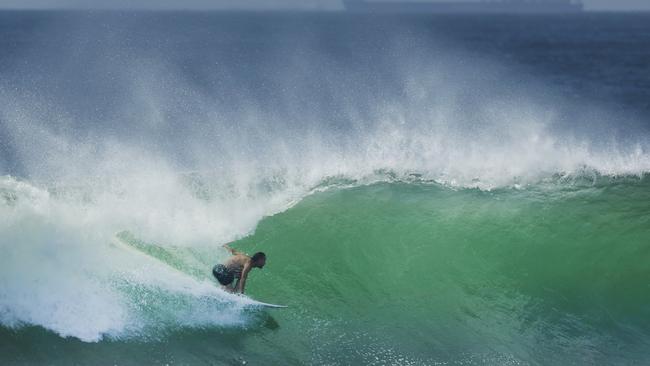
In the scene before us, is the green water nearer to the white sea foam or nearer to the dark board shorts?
the white sea foam

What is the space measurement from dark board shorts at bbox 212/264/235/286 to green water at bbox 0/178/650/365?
1.85 feet

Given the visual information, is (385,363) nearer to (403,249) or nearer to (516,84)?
(403,249)

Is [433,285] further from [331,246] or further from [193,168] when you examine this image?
[193,168]

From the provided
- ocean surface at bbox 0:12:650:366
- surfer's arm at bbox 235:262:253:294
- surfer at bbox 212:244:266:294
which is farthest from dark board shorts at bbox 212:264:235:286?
ocean surface at bbox 0:12:650:366

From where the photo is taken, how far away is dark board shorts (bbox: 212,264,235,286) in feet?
32.4

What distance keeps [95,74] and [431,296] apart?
95.3ft

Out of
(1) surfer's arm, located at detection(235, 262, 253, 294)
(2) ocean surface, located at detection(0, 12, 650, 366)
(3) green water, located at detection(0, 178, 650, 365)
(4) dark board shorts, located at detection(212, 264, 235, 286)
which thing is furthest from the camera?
(4) dark board shorts, located at detection(212, 264, 235, 286)

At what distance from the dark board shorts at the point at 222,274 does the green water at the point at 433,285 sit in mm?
564

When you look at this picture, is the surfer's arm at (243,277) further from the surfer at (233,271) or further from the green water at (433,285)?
the green water at (433,285)

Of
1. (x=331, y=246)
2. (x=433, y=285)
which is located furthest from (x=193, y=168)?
(x=433, y=285)

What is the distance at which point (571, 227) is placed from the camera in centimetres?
1348

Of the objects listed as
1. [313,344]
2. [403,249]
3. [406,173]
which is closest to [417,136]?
[406,173]

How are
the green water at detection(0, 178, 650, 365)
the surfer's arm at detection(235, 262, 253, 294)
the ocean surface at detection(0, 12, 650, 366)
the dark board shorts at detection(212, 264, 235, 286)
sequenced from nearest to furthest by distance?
the green water at detection(0, 178, 650, 365), the ocean surface at detection(0, 12, 650, 366), the surfer's arm at detection(235, 262, 253, 294), the dark board shorts at detection(212, 264, 235, 286)

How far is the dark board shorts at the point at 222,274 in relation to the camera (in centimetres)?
989
